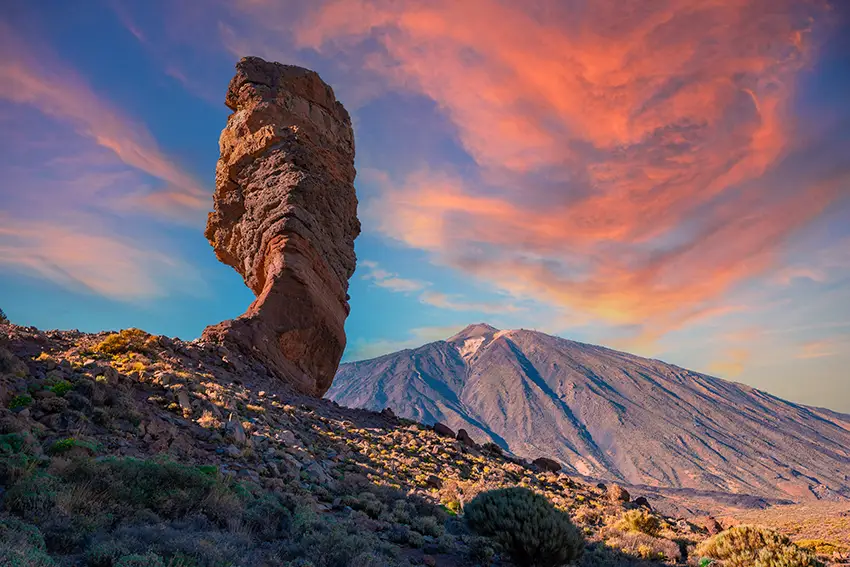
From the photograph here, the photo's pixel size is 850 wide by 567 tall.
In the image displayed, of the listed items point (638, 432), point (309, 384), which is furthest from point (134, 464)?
point (638, 432)

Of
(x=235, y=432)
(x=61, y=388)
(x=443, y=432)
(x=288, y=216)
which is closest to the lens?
(x=61, y=388)

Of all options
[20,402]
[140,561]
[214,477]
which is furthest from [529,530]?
[20,402]

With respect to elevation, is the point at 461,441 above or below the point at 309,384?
below

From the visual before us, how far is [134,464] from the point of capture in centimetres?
730

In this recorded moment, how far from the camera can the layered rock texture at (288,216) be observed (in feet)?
69.5

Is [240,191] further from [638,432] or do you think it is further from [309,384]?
[638,432]

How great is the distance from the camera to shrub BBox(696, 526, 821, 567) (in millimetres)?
8352

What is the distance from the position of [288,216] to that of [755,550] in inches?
869

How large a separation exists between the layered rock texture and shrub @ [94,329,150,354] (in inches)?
122

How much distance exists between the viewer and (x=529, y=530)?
8680 millimetres

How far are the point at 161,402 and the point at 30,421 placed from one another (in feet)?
11.0

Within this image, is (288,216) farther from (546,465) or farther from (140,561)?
(140,561)

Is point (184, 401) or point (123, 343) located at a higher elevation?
point (123, 343)

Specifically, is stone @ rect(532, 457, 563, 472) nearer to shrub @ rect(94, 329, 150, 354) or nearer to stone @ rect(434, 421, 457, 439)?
stone @ rect(434, 421, 457, 439)
